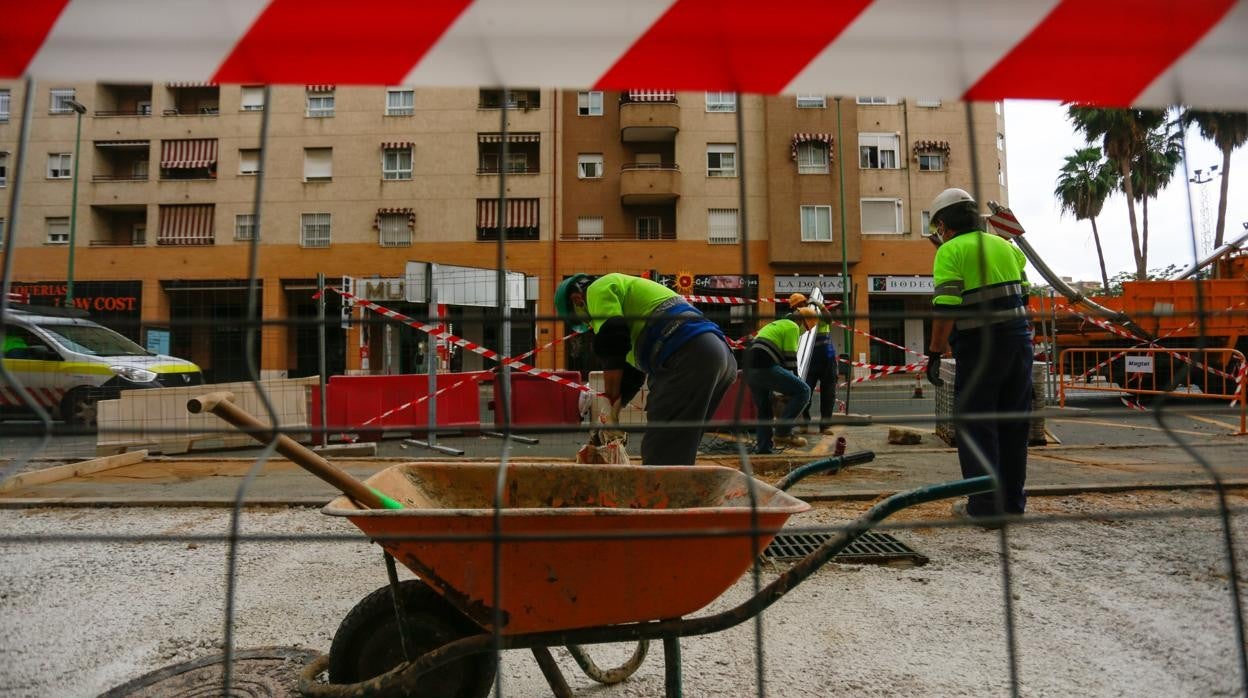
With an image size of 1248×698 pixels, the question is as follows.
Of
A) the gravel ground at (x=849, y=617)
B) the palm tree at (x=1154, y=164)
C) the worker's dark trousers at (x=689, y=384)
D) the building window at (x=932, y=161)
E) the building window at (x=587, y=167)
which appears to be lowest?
the gravel ground at (x=849, y=617)

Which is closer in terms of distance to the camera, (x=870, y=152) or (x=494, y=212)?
(x=494, y=212)

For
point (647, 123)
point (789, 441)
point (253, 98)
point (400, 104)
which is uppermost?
point (647, 123)

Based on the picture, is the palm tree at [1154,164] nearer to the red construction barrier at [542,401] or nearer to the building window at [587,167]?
the red construction barrier at [542,401]

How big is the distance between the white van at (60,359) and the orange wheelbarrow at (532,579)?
17.6 inches

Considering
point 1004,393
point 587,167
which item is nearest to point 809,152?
point 1004,393

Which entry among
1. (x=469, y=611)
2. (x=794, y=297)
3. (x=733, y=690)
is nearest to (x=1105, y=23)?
(x=469, y=611)

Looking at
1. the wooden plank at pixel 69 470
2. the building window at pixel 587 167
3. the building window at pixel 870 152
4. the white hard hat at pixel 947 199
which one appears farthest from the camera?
the building window at pixel 587 167

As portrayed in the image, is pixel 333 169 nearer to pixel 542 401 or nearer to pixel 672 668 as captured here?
pixel 672 668

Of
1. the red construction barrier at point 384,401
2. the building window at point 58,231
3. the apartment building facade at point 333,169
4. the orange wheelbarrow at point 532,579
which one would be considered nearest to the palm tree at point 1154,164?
the apartment building facade at point 333,169

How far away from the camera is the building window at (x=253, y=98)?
138 cm

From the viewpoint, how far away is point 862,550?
354 cm

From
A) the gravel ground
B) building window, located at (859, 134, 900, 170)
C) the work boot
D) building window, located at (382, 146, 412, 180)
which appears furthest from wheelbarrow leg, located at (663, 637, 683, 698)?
the work boot

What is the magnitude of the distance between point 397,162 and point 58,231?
4.12 ft

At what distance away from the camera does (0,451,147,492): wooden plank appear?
5449mm
